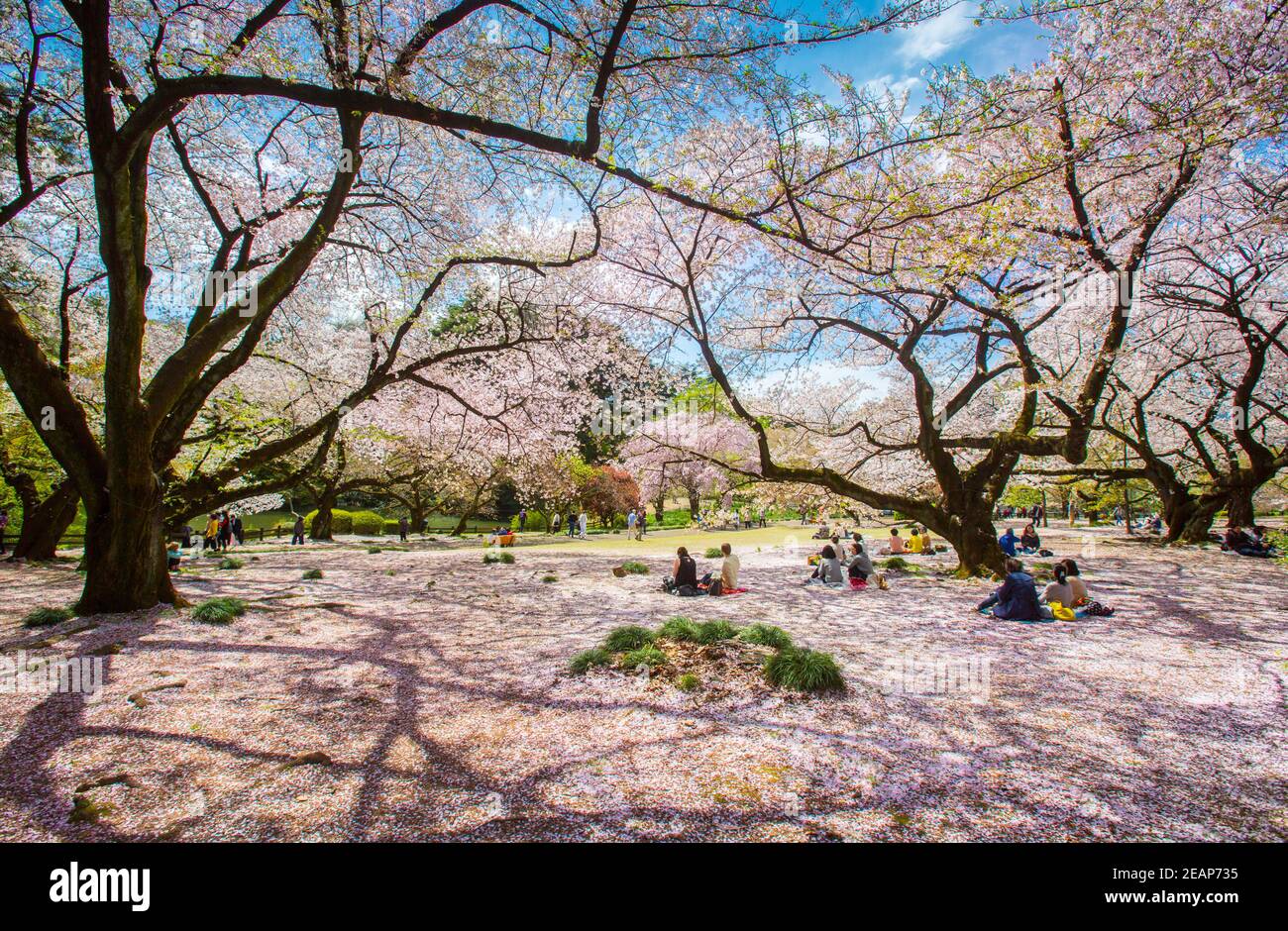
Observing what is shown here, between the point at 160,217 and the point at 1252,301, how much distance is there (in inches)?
900

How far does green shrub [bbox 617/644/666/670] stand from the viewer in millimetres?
5355

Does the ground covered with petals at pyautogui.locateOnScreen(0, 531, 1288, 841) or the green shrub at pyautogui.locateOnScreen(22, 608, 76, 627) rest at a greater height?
the green shrub at pyautogui.locateOnScreen(22, 608, 76, 627)

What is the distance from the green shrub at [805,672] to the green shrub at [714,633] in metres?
1.08

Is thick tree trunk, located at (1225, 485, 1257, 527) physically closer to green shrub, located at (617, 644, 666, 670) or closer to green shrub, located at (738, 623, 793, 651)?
green shrub, located at (738, 623, 793, 651)

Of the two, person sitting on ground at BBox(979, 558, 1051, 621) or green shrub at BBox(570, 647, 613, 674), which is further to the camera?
person sitting on ground at BBox(979, 558, 1051, 621)

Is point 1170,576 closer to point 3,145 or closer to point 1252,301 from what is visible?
point 1252,301

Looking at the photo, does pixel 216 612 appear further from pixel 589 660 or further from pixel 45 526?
pixel 45 526

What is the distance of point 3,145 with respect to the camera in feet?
26.1

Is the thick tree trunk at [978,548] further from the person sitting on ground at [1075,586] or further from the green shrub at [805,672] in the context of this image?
the green shrub at [805,672]

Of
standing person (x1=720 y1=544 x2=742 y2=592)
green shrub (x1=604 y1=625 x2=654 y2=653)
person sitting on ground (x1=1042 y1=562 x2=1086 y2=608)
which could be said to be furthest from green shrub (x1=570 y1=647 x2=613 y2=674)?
person sitting on ground (x1=1042 y1=562 x2=1086 y2=608)

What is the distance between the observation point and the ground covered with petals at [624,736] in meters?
2.85

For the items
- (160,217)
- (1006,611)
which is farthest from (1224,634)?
(160,217)

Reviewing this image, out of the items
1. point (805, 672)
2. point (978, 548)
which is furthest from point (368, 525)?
point (805, 672)

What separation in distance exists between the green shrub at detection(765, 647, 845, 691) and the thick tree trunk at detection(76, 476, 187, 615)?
7980mm
